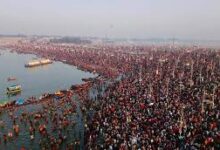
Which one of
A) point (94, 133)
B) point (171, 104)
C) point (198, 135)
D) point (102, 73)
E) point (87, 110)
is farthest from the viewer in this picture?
point (102, 73)

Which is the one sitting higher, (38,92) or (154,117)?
(154,117)

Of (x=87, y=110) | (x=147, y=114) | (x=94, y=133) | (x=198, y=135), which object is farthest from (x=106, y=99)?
(x=198, y=135)

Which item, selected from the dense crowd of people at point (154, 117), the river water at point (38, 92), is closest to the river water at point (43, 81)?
the river water at point (38, 92)

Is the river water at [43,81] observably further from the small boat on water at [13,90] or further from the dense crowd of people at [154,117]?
the dense crowd of people at [154,117]

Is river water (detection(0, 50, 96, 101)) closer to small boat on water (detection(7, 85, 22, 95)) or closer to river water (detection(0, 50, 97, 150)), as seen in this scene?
river water (detection(0, 50, 97, 150))

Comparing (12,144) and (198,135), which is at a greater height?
(198,135)

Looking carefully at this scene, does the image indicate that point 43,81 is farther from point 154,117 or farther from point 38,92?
point 154,117

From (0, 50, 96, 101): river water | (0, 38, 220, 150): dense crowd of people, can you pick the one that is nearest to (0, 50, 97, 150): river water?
(0, 50, 96, 101): river water

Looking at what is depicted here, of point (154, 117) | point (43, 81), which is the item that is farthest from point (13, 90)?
point (154, 117)

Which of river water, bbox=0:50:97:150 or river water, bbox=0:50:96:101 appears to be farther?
river water, bbox=0:50:96:101

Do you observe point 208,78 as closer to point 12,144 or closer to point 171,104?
point 171,104

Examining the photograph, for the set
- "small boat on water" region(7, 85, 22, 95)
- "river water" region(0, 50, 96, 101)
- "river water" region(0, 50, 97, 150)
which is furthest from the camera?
"river water" region(0, 50, 96, 101)
